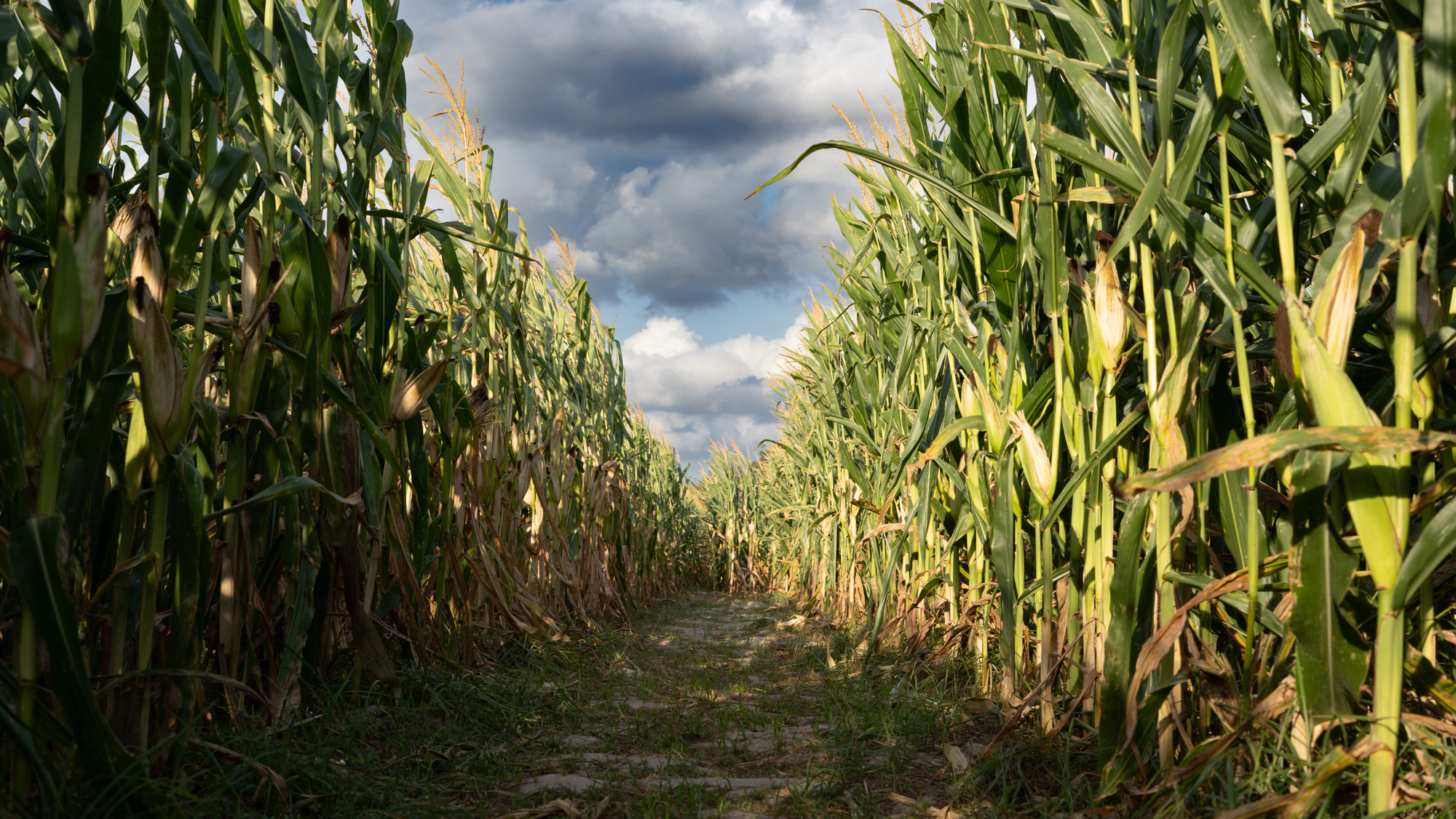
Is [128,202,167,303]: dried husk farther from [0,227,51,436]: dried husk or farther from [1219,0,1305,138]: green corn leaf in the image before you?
[1219,0,1305,138]: green corn leaf

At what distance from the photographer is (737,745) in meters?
1.94

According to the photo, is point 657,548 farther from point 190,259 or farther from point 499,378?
point 190,259

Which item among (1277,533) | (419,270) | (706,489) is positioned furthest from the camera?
(706,489)

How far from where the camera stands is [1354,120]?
1.07 metres

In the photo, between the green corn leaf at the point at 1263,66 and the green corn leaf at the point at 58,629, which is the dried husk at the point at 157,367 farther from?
the green corn leaf at the point at 1263,66

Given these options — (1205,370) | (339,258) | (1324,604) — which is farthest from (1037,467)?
(339,258)

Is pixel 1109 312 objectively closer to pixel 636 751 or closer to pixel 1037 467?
pixel 1037 467

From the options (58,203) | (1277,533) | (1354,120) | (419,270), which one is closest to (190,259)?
(58,203)

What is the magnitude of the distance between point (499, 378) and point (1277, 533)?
2491 mm

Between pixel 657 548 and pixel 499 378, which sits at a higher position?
pixel 499 378

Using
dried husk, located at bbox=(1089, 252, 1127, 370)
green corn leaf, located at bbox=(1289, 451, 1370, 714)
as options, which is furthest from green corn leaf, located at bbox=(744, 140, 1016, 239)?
green corn leaf, located at bbox=(1289, 451, 1370, 714)

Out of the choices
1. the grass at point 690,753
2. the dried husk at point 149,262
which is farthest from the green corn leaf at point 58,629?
the dried husk at point 149,262

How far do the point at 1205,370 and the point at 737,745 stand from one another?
1.39 meters

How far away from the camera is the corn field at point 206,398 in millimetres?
968
